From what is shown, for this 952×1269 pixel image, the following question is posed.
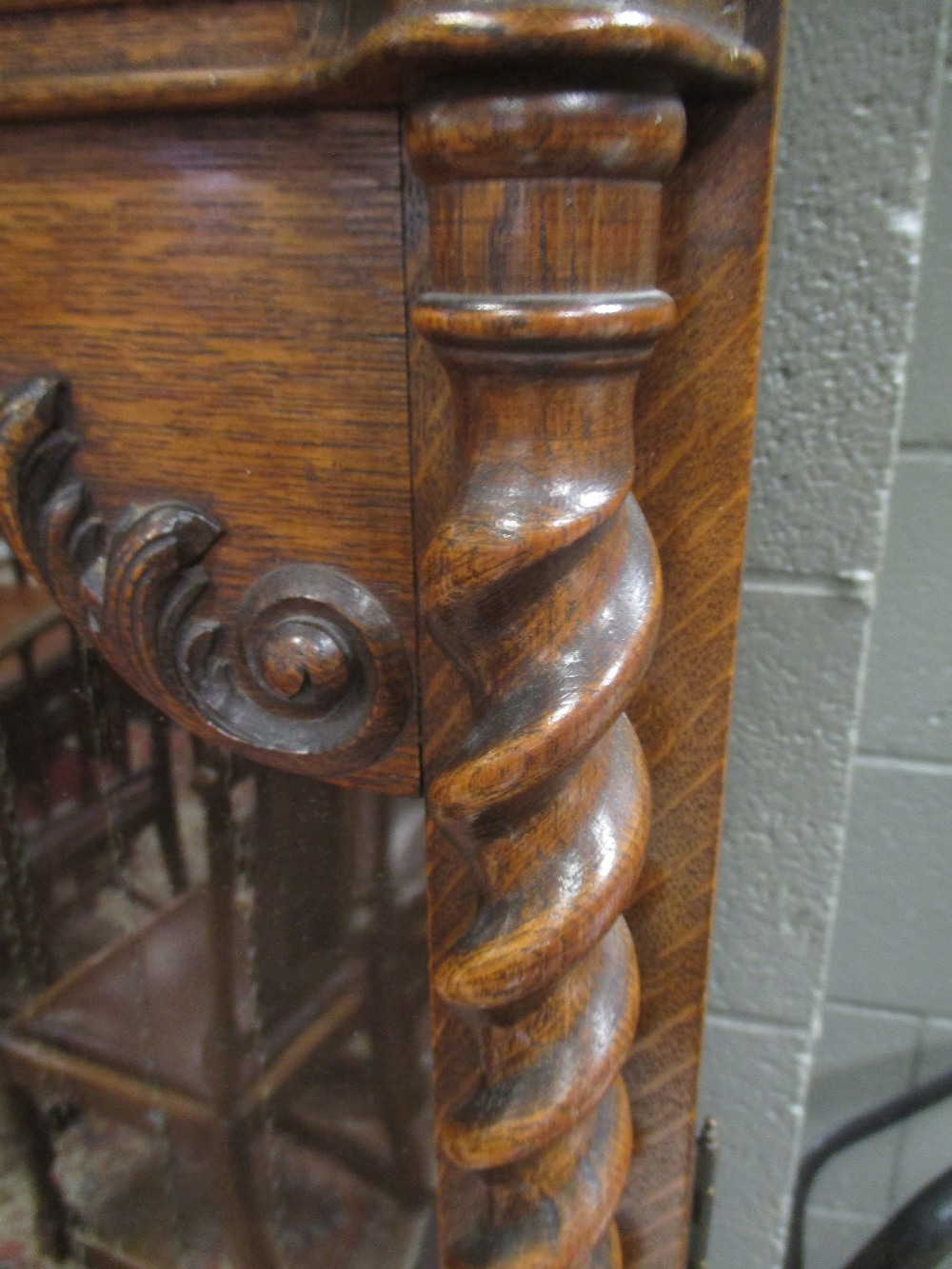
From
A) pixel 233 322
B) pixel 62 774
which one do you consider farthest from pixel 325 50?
pixel 62 774

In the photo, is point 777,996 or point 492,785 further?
point 777,996

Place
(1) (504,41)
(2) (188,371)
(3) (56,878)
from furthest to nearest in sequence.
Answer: (3) (56,878) < (2) (188,371) < (1) (504,41)

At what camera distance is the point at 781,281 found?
0.42 m

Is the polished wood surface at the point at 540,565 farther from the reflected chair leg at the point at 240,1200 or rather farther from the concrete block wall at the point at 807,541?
the reflected chair leg at the point at 240,1200

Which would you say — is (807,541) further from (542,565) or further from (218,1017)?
(218,1017)

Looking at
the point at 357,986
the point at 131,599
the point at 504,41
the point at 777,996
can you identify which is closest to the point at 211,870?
the point at 357,986

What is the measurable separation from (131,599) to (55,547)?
5cm

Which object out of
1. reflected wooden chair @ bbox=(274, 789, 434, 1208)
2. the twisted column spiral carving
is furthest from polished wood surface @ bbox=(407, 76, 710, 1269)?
reflected wooden chair @ bbox=(274, 789, 434, 1208)

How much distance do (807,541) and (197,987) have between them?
0.45 metres

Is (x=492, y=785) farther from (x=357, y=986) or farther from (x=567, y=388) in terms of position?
(x=357, y=986)

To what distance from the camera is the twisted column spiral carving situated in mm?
253

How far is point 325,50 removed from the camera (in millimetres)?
295

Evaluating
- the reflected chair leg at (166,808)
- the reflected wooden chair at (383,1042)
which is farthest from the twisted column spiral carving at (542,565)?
the reflected chair leg at (166,808)

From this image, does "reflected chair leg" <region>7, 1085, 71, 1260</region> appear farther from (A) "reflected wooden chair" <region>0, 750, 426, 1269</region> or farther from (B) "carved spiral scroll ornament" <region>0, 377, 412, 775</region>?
(B) "carved spiral scroll ornament" <region>0, 377, 412, 775</region>
